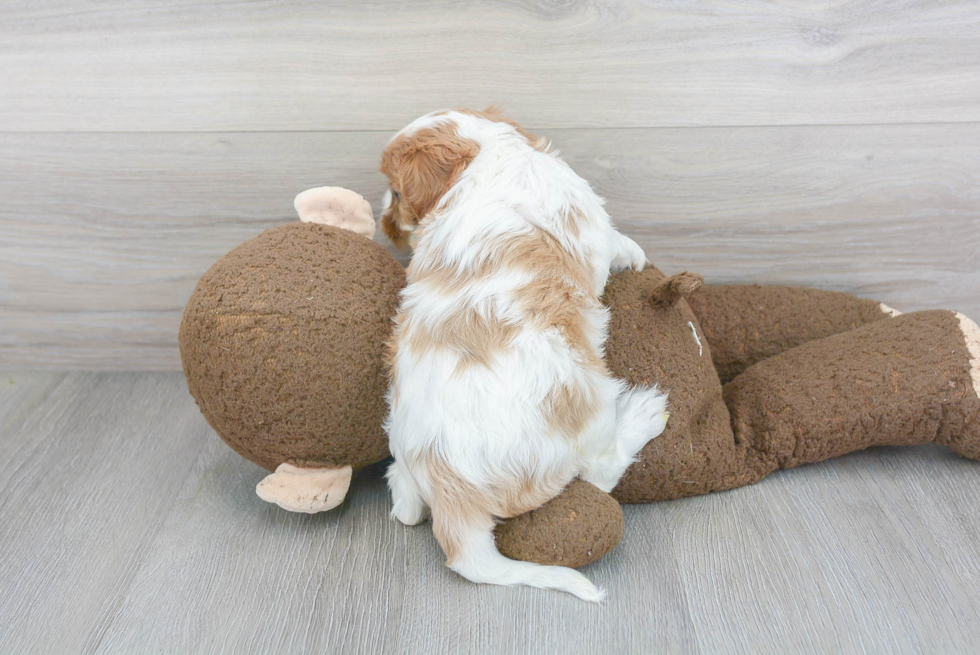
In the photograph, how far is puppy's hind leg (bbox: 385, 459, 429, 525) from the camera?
1163mm

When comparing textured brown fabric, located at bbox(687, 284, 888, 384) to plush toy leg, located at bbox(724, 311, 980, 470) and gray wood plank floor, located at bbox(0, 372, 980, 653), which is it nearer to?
plush toy leg, located at bbox(724, 311, 980, 470)

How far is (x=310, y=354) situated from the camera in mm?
1106

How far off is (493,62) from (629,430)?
745 mm

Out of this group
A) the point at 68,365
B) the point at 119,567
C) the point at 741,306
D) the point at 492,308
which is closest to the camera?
the point at 492,308

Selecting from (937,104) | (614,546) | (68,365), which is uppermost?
(937,104)

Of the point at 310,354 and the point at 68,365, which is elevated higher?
the point at 310,354

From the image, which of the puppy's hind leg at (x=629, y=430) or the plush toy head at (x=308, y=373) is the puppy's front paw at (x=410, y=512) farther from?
the puppy's hind leg at (x=629, y=430)

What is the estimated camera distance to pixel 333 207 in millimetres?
1277

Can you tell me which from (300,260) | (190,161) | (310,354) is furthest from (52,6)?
(310,354)

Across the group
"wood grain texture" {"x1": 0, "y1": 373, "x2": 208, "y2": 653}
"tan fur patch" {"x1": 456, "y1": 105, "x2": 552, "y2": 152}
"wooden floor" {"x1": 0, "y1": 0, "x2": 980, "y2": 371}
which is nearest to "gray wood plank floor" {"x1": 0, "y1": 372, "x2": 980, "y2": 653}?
"wood grain texture" {"x1": 0, "y1": 373, "x2": 208, "y2": 653}

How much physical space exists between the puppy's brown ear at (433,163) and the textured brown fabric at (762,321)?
60 centimetres

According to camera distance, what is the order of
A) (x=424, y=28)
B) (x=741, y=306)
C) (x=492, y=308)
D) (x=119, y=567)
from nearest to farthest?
1. (x=492, y=308)
2. (x=119, y=567)
3. (x=424, y=28)
4. (x=741, y=306)

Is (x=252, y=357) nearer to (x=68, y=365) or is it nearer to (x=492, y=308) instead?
(x=492, y=308)

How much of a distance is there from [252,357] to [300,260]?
18cm
